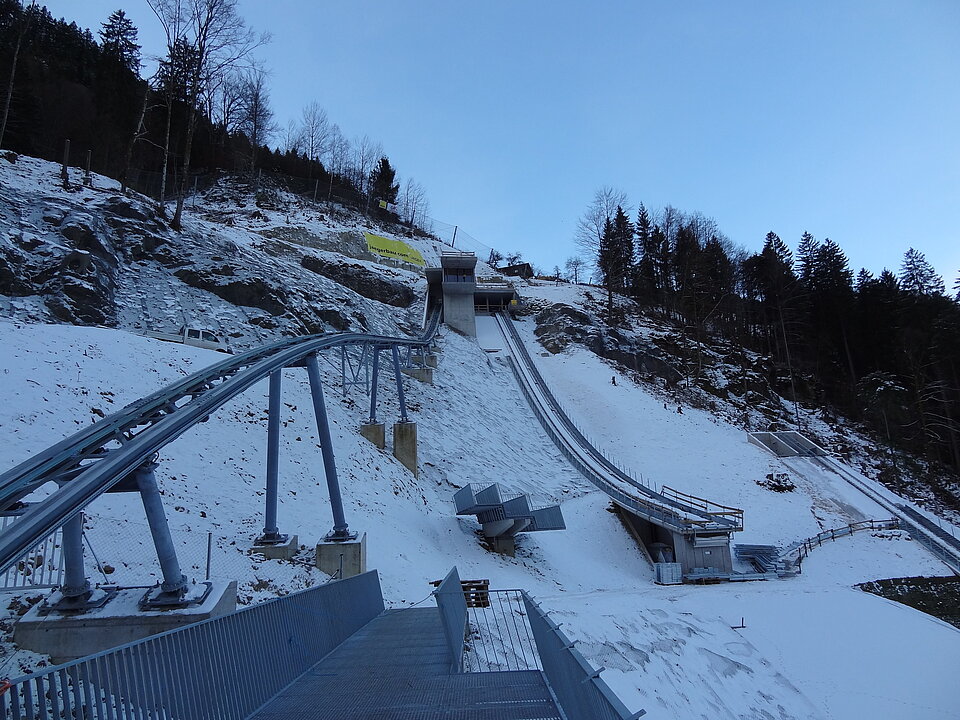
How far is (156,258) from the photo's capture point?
80.6ft

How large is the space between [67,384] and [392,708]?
12.4 meters

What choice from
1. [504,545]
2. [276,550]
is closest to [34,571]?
[276,550]

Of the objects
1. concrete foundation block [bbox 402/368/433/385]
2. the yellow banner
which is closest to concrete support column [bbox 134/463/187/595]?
concrete foundation block [bbox 402/368/433/385]

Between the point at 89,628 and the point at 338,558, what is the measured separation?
6298 millimetres

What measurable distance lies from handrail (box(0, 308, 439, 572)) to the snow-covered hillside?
6.65 feet

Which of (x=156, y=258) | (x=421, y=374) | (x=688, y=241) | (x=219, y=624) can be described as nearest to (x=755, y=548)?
(x=421, y=374)

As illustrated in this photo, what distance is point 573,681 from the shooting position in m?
4.30

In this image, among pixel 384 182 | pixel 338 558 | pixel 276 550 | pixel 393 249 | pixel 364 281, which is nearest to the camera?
pixel 276 550

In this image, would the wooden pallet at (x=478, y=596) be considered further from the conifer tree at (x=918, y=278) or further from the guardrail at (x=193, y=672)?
the conifer tree at (x=918, y=278)

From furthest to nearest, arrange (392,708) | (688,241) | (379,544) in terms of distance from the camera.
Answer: (688,241), (379,544), (392,708)

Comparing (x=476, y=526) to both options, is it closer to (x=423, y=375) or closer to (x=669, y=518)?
(x=669, y=518)

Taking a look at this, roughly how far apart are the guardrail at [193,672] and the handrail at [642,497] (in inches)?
715

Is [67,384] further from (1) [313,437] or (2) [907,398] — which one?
→ (2) [907,398]

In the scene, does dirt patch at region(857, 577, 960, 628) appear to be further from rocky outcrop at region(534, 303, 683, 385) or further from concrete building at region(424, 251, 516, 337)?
concrete building at region(424, 251, 516, 337)
